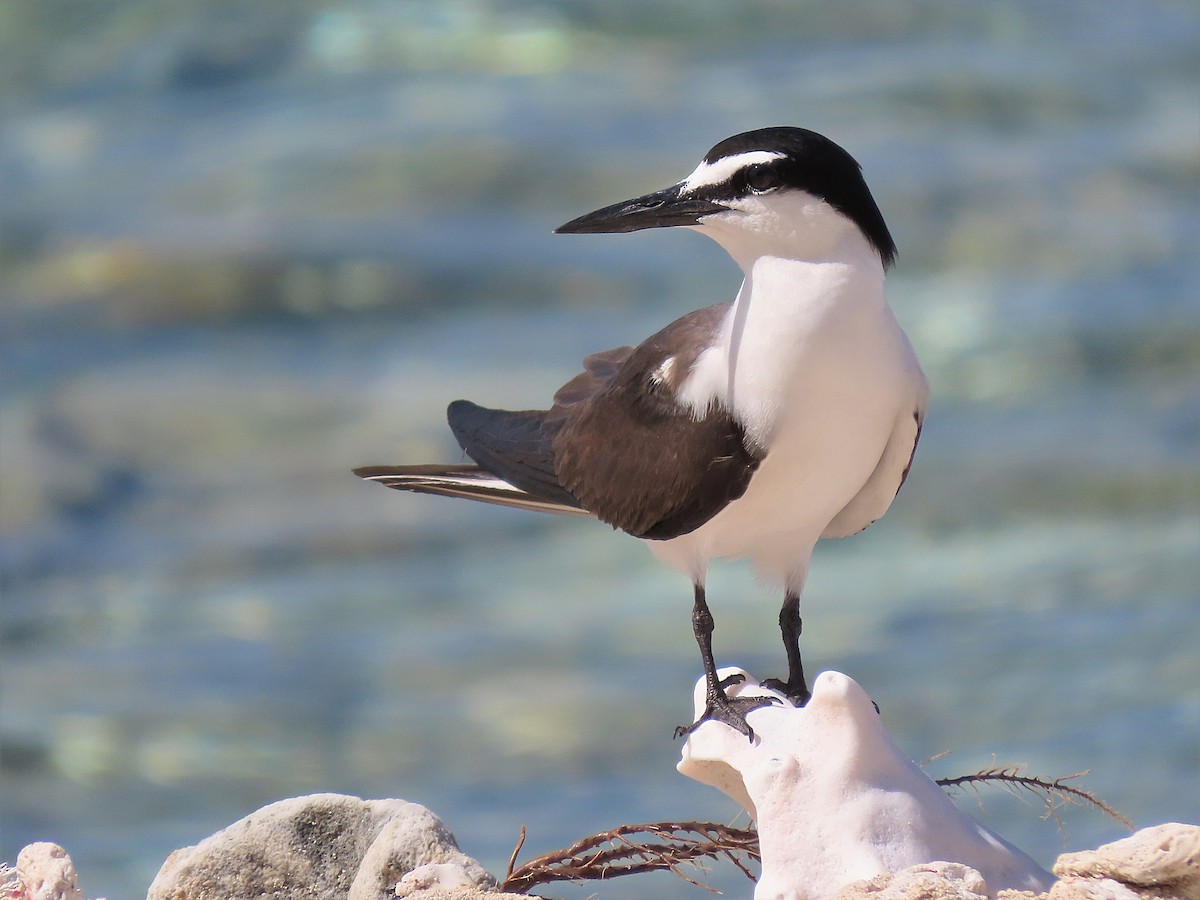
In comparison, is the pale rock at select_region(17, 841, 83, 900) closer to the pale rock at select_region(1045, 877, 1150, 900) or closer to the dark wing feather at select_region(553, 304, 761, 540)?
the dark wing feather at select_region(553, 304, 761, 540)

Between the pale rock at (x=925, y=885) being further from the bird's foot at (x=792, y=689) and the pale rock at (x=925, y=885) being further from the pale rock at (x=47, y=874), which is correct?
the pale rock at (x=47, y=874)

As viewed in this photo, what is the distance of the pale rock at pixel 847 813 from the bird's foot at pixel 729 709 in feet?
0.81

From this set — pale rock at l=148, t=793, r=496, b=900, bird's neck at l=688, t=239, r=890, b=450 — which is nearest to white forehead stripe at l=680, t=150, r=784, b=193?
bird's neck at l=688, t=239, r=890, b=450

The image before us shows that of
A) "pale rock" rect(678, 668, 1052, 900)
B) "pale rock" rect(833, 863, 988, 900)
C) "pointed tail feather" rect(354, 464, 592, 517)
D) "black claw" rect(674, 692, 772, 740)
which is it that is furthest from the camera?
"pointed tail feather" rect(354, 464, 592, 517)

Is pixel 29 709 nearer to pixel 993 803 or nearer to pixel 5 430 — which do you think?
pixel 5 430

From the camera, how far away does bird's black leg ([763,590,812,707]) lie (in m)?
5.18

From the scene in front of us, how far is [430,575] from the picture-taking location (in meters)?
14.6

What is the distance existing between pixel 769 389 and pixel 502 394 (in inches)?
414

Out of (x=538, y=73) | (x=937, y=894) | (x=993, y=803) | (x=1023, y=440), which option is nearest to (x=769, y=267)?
(x=937, y=894)

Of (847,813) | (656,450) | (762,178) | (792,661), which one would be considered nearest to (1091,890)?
(847,813)

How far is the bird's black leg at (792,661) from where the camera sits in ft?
17.0

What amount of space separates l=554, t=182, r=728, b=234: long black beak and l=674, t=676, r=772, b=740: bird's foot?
1.28 metres

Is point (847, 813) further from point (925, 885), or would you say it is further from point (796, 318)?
point (796, 318)

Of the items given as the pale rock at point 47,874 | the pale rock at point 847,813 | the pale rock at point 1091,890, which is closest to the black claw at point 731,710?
the pale rock at point 847,813
